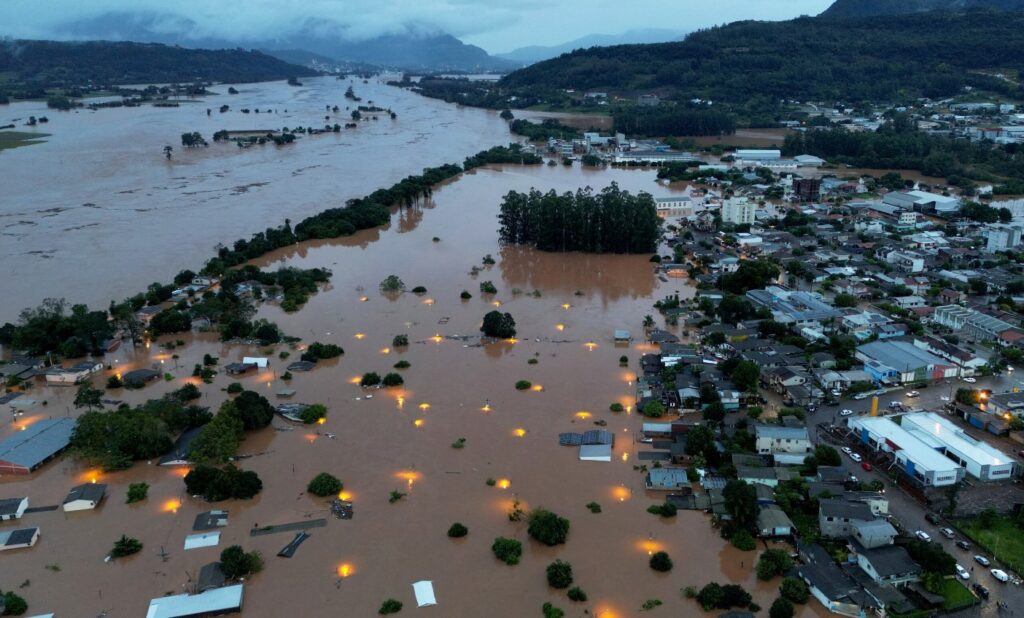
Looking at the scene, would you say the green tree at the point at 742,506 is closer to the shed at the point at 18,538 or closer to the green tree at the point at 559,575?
the green tree at the point at 559,575

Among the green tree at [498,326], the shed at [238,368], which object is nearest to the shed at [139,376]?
the shed at [238,368]

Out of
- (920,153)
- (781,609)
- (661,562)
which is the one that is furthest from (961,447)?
(920,153)

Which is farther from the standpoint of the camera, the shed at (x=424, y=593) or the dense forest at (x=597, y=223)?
the dense forest at (x=597, y=223)

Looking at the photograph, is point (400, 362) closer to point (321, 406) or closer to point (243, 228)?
point (321, 406)

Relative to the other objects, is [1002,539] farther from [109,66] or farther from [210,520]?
[109,66]

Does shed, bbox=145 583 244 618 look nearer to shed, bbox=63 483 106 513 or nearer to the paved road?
shed, bbox=63 483 106 513

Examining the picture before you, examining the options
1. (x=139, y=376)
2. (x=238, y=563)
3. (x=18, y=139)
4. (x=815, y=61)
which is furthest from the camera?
(x=815, y=61)

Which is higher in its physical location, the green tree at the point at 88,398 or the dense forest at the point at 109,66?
the dense forest at the point at 109,66
